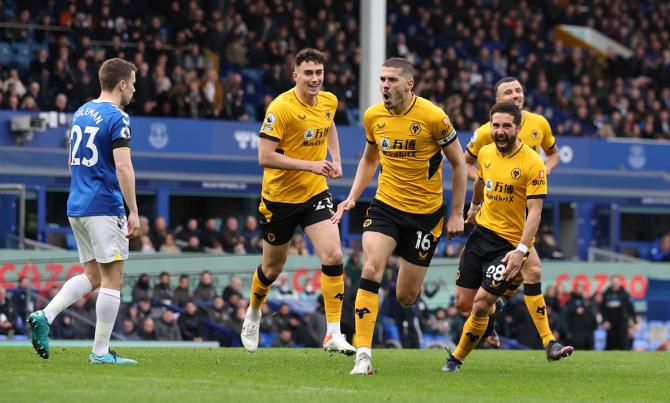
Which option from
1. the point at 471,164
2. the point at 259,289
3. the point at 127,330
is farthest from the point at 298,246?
the point at 259,289

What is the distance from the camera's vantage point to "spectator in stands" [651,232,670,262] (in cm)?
2966

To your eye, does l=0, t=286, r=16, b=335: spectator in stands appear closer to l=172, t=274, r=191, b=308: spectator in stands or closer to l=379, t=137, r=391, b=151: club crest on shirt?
l=172, t=274, r=191, b=308: spectator in stands

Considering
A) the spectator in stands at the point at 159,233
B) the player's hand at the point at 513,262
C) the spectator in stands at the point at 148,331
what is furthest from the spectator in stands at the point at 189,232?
the player's hand at the point at 513,262

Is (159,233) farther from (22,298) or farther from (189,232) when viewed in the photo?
(22,298)

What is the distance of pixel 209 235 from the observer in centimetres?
2366

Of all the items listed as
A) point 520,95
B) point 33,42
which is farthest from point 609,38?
point 520,95

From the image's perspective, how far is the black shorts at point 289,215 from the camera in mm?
11539

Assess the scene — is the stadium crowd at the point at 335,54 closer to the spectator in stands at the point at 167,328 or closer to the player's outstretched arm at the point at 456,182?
the spectator in stands at the point at 167,328

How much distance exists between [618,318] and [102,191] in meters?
14.4

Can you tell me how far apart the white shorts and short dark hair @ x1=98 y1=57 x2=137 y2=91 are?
3.27 ft

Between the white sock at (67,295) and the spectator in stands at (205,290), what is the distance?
964 cm

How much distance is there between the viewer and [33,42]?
85.7 feet

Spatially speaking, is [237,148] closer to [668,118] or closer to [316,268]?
[316,268]

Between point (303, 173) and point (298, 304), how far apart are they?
9.63 metres
